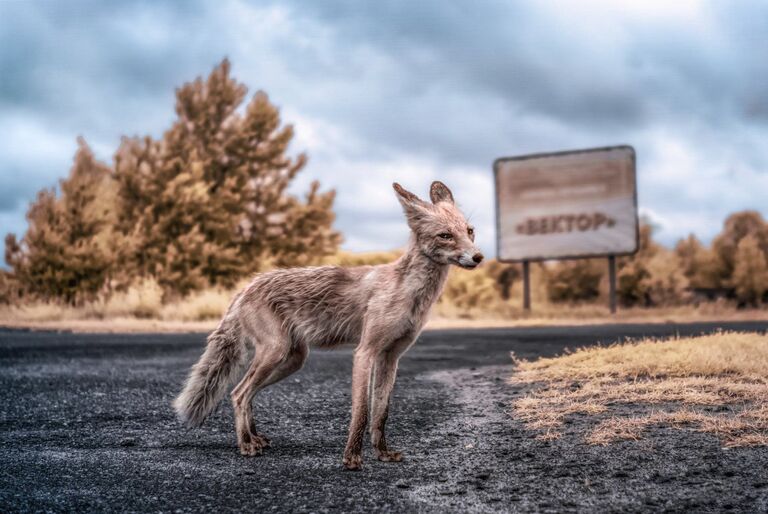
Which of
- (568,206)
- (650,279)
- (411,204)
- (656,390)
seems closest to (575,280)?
(650,279)

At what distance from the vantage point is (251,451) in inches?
184

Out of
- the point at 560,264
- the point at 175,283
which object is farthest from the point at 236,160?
the point at 560,264

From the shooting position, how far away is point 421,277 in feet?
14.7

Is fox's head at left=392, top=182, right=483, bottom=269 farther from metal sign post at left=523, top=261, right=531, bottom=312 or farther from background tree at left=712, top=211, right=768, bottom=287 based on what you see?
background tree at left=712, top=211, right=768, bottom=287

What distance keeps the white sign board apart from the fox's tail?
1961cm

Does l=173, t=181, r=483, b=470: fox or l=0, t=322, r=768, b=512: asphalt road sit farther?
l=173, t=181, r=483, b=470: fox

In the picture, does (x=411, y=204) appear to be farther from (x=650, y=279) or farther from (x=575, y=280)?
(x=575, y=280)

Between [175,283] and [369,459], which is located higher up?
[175,283]

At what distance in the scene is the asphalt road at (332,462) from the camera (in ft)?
12.0

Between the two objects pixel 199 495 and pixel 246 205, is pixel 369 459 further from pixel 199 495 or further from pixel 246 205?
pixel 246 205

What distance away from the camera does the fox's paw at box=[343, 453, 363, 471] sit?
4297mm

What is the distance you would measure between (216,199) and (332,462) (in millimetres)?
21393

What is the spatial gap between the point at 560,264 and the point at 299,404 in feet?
79.0

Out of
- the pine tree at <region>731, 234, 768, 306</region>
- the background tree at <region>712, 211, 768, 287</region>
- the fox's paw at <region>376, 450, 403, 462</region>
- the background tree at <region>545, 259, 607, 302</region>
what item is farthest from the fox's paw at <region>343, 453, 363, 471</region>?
the background tree at <region>712, 211, 768, 287</region>
